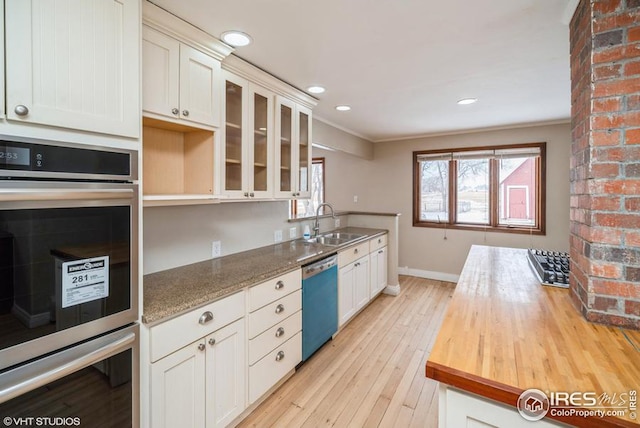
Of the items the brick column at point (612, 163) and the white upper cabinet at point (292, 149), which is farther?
the white upper cabinet at point (292, 149)

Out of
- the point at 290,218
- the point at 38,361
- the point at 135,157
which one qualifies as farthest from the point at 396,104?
the point at 38,361

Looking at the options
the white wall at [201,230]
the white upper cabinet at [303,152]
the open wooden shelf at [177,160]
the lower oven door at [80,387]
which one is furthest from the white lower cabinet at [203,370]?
the white upper cabinet at [303,152]

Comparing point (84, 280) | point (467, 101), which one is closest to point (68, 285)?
point (84, 280)

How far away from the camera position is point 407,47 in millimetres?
1919

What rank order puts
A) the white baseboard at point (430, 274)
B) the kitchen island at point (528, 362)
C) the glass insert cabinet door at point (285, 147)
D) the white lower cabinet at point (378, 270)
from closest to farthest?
the kitchen island at point (528, 362)
the glass insert cabinet door at point (285, 147)
the white lower cabinet at point (378, 270)
the white baseboard at point (430, 274)

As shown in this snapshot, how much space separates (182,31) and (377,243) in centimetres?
310

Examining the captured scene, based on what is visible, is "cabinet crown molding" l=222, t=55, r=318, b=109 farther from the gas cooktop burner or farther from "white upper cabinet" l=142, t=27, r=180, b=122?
the gas cooktop burner

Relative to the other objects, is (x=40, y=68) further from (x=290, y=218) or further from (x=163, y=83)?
(x=290, y=218)

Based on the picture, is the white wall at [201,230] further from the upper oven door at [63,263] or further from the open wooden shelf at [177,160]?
the upper oven door at [63,263]

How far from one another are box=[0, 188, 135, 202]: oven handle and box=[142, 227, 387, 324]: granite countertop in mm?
546

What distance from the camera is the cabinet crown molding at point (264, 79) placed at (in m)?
2.02

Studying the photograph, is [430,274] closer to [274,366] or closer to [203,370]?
[274,366]

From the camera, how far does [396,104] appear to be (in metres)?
3.15

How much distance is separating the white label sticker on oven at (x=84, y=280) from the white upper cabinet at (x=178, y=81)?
33.2 inches
